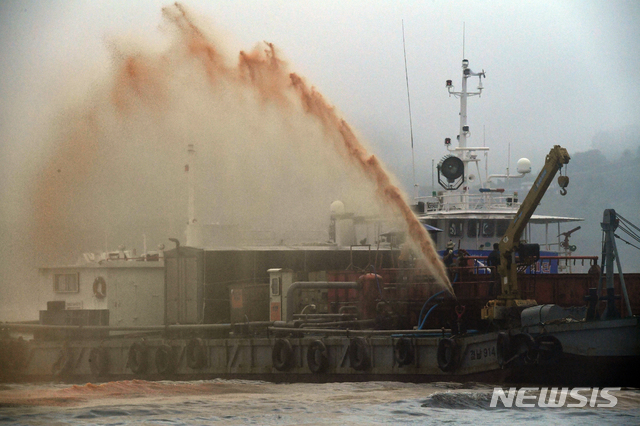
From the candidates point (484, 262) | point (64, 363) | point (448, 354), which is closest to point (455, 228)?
point (484, 262)

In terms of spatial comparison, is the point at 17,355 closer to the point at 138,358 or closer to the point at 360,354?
the point at 138,358

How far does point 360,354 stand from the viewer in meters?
22.7

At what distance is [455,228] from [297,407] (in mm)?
14727

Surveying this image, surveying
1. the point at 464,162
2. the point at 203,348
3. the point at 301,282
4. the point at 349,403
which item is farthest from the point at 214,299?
the point at 464,162

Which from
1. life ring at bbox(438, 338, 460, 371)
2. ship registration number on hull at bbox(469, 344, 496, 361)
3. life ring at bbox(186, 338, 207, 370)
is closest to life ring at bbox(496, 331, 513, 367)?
ship registration number on hull at bbox(469, 344, 496, 361)

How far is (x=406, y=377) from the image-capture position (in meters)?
22.1

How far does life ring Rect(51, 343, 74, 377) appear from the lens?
89.2 feet

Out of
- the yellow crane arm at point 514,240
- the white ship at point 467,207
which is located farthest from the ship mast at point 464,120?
the yellow crane arm at point 514,240

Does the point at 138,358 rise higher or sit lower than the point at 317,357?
lower

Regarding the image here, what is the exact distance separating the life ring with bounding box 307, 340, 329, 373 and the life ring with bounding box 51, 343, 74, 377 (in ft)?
30.0

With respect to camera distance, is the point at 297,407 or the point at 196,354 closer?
the point at 297,407

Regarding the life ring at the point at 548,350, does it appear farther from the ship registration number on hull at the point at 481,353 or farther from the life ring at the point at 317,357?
the life ring at the point at 317,357

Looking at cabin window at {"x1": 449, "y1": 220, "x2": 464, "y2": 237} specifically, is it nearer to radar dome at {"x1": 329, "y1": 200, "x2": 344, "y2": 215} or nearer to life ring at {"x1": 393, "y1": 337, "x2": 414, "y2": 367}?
radar dome at {"x1": 329, "y1": 200, "x2": 344, "y2": 215}

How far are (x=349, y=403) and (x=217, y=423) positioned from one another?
3.73 metres
